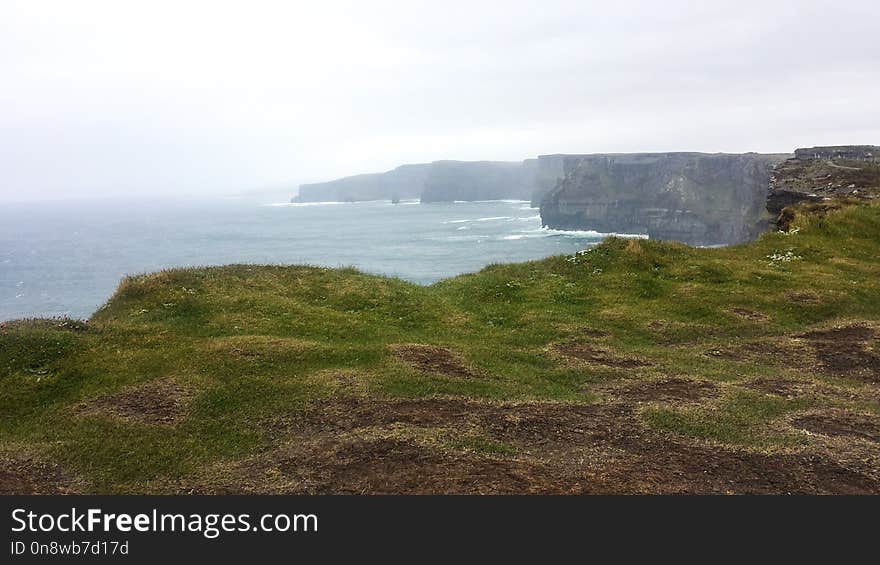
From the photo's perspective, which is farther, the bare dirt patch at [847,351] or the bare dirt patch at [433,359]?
the bare dirt patch at [847,351]

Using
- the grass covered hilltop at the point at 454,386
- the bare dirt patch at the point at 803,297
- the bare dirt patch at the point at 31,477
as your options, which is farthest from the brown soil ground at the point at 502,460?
the bare dirt patch at the point at 803,297

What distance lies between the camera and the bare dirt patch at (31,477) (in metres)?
11.4

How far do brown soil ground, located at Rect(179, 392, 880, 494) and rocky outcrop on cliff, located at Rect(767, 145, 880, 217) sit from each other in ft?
148

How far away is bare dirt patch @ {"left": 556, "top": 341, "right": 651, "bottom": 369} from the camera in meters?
19.7

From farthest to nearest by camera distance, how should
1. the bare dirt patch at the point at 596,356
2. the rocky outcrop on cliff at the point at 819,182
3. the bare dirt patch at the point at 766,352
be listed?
the rocky outcrop on cliff at the point at 819,182 → the bare dirt patch at the point at 766,352 → the bare dirt patch at the point at 596,356

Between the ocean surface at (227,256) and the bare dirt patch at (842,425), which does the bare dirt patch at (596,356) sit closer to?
the bare dirt patch at (842,425)

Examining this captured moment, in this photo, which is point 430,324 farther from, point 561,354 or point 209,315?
point 209,315

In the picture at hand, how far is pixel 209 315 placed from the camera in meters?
23.4

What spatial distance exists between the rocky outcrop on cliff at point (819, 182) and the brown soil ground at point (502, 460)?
1771 inches

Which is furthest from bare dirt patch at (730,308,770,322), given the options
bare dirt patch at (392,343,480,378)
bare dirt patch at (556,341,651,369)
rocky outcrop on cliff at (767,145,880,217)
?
rocky outcrop on cliff at (767,145,880,217)

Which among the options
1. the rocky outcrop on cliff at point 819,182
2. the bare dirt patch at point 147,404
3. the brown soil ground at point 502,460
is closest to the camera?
the brown soil ground at point 502,460

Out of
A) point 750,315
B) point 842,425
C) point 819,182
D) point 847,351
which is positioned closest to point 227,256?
point 819,182

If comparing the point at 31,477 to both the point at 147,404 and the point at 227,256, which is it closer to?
the point at 147,404

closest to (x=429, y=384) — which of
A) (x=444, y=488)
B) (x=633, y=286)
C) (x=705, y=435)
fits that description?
(x=444, y=488)
